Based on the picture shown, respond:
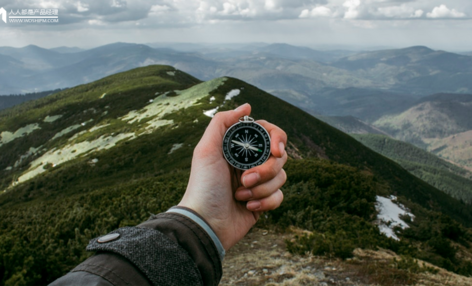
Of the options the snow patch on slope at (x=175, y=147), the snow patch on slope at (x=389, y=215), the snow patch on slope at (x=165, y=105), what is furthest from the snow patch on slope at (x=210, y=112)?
the snow patch on slope at (x=389, y=215)

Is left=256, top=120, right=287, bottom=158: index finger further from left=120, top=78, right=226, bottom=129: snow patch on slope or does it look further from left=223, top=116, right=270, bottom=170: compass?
left=120, top=78, right=226, bottom=129: snow patch on slope

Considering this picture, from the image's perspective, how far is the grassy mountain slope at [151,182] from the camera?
11.4 meters

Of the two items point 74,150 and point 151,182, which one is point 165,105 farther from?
point 151,182

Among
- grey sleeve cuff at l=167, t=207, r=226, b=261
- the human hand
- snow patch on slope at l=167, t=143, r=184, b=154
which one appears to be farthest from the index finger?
snow patch on slope at l=167, t=143, r=184, b=154

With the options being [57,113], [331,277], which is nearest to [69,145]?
[57,113]

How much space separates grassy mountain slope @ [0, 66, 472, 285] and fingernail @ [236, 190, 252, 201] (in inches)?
237

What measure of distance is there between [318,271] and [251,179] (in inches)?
220

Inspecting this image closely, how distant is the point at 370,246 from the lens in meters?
10.5

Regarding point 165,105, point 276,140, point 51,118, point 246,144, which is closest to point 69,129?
point 51,118

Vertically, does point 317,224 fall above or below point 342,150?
above

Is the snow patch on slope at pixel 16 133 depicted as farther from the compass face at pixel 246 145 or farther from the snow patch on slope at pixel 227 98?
the compass face at pixel 246 145

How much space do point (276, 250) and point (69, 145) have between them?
56.6 metres

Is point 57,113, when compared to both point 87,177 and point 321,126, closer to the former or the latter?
point 87,177

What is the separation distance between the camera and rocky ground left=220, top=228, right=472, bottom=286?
325 inches
